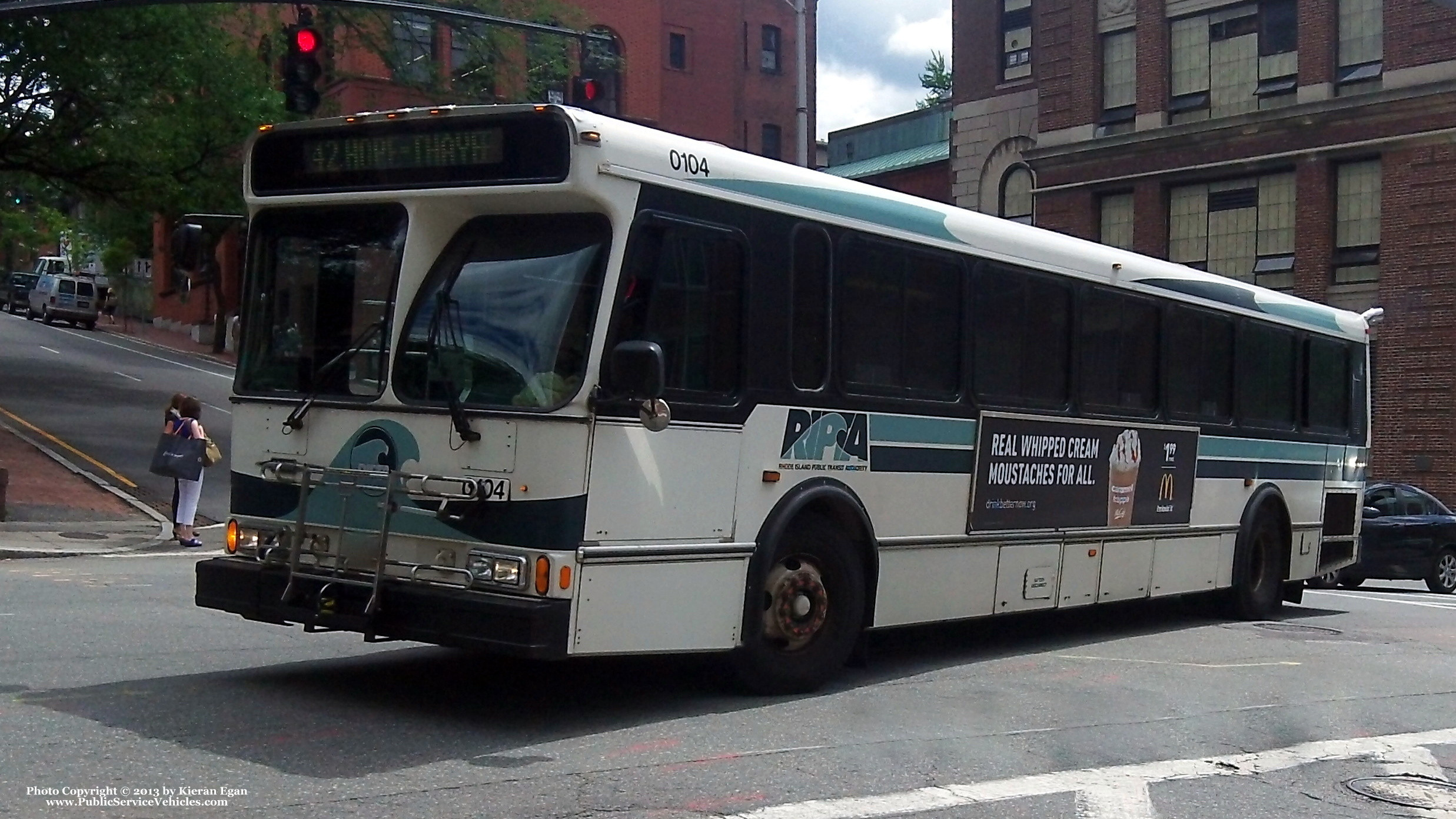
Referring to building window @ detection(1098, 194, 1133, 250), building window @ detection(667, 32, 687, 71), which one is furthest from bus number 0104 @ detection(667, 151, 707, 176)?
building window @ detection(667, 32, 687, 71)

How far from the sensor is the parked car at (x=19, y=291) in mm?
70250

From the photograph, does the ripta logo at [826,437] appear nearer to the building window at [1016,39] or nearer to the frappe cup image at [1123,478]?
the frappe cup image at [1123,478]

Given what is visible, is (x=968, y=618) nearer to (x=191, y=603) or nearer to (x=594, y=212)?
(x=594, y=212)

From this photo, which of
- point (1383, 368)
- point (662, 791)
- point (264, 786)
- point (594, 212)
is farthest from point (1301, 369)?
point (1383, 368)

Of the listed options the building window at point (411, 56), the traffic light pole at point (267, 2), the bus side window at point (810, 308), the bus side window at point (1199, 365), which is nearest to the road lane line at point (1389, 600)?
the bus side window at point (1199, 365)

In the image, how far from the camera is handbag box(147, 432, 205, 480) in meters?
18.1

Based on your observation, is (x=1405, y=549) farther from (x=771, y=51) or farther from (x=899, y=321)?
(x=771, y=51)

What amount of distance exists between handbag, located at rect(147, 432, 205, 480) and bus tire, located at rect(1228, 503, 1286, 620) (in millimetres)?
11181

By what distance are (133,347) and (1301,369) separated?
4808 cm

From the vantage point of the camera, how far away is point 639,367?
7.53m

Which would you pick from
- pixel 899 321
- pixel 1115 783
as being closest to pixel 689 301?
pixel 899 321

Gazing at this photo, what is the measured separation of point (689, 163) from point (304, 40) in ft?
31.9

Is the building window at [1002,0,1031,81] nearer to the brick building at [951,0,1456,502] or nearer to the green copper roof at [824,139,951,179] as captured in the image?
the brick building at [951,0,1456,502]

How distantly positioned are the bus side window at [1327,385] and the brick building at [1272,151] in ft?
57.3
